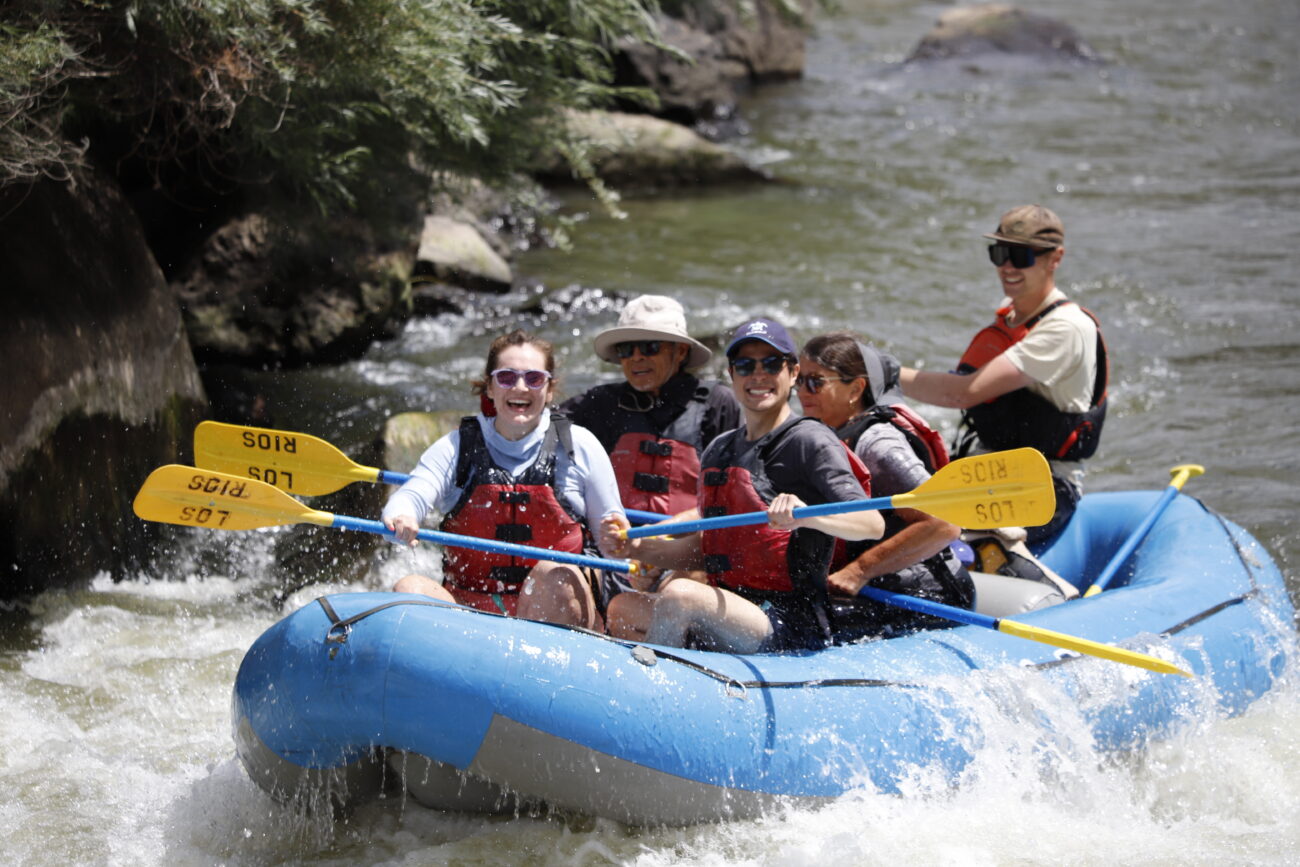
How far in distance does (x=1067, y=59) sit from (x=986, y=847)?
15.2m

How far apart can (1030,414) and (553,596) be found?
6.15 ft

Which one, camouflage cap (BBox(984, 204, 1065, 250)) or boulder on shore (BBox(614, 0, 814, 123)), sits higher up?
boulder on shore (BBox(614, 0, 814, 123))

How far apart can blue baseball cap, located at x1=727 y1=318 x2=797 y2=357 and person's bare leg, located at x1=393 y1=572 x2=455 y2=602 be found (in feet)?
3.28

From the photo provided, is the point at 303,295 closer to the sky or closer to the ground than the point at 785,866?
closer to the sky

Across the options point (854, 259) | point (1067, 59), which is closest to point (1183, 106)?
point (1067, 59)

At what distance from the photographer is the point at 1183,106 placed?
1427 cm

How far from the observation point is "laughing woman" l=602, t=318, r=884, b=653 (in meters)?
3.57

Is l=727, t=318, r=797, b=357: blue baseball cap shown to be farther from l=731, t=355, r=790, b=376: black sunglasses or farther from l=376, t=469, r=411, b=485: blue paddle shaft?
l=376, t=469, r=411, b=485: blue paddle shaft

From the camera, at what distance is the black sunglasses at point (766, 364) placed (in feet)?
11.9

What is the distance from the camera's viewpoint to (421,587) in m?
3.65

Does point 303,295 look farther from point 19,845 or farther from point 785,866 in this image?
point 785,866

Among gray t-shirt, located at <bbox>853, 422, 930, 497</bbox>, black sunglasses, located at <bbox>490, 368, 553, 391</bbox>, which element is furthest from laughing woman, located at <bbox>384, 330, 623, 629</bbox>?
gray t-shirt, located at <bbox>853, 422, 930, 497</bbox>

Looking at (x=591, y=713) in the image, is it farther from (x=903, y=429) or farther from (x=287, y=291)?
(x=287, y=291)

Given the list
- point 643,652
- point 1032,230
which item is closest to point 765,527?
point 643,652
